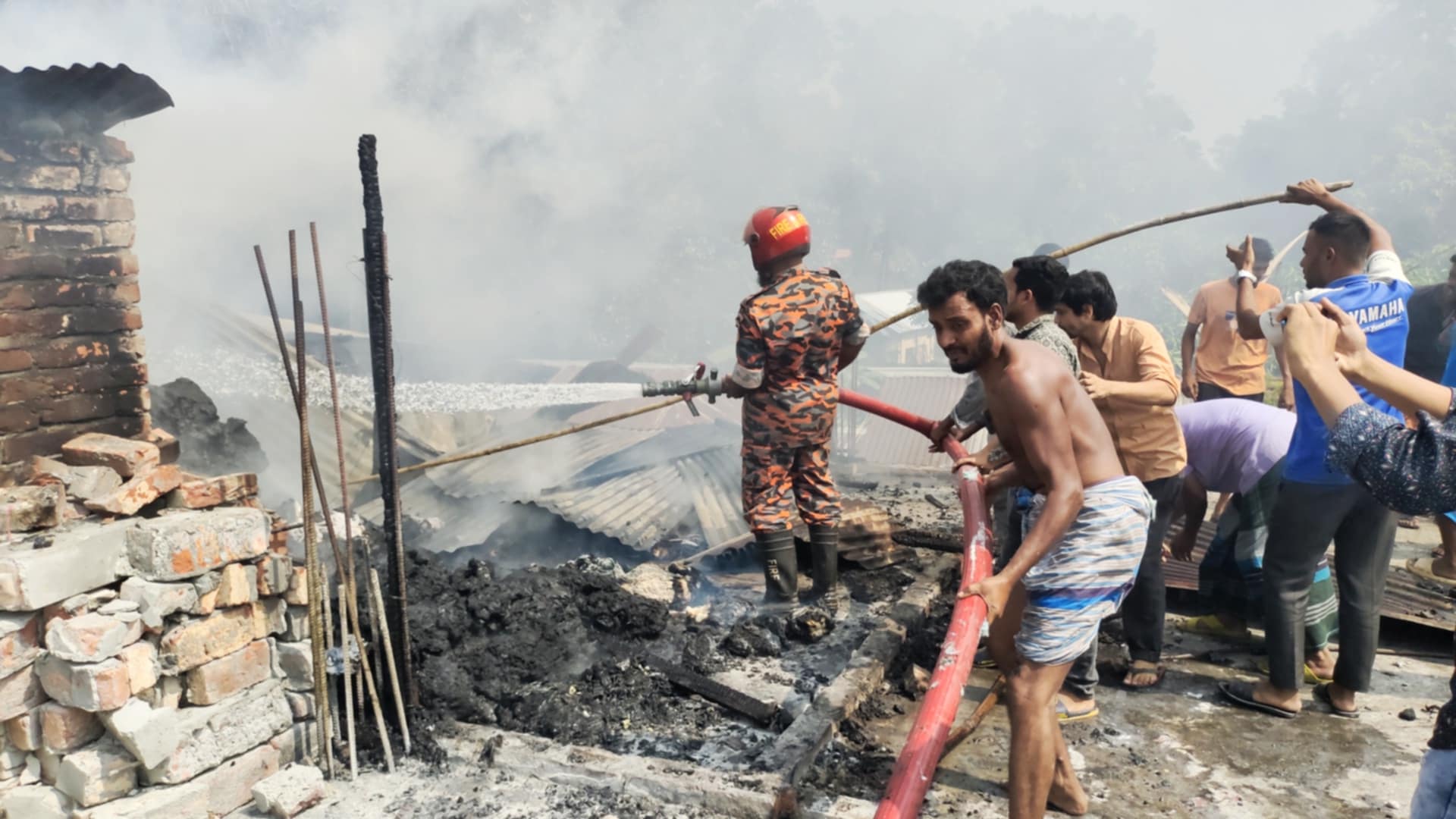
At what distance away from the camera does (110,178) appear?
3.62 m

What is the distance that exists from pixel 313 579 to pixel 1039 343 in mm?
3079

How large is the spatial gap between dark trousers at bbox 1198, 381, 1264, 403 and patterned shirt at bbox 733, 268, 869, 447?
3472 mm

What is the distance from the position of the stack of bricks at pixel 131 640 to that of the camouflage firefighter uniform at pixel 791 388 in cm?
271

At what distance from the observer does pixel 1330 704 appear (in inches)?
173

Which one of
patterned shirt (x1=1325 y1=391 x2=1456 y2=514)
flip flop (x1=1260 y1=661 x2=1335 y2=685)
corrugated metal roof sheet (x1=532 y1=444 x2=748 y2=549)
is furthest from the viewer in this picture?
corrugated metal roof sheet (x1=532 y1=444 x2=748 y2=549)

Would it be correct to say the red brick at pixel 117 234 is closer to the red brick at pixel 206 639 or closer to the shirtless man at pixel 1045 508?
the red brick at pixel 206 639

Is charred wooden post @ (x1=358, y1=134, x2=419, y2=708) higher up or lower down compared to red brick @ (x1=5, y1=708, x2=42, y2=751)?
higher up

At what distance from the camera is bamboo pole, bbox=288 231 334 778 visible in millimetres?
3324

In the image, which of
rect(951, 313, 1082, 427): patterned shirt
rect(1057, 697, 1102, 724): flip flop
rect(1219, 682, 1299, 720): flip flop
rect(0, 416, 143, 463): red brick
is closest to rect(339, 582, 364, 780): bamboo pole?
rect(0, 416, 143, 463): red brick

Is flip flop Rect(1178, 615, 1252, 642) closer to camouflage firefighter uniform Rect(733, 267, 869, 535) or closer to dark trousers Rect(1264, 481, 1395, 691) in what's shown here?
dark trousers Rect(1264, 481, 1395, 691)

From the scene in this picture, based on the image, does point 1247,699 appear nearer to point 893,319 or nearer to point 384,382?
point 893,319

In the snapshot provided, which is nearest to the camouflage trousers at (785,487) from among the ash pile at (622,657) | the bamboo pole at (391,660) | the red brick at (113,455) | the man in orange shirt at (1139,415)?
the ash pile at (622,657)

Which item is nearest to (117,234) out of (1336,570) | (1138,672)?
(1138,672)

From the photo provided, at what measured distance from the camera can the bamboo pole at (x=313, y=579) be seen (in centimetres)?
332
